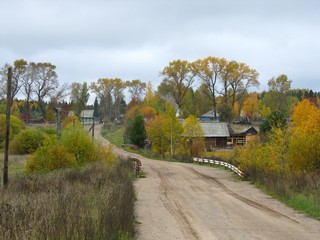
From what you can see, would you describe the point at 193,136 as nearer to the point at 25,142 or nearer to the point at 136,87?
the point at 25,142

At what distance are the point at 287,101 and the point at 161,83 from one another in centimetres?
3158

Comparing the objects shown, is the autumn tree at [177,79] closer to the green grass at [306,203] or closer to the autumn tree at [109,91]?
the autumn tree at [109,91]

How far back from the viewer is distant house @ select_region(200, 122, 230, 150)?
7638 centimetres

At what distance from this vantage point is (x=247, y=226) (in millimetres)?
14047

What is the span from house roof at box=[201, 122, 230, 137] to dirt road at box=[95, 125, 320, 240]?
164ft

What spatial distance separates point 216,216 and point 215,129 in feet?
201

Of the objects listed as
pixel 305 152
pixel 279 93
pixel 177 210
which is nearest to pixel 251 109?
pixel 279 93

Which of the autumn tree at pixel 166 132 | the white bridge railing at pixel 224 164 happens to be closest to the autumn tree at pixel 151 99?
the autumn tree at pixel 166 132

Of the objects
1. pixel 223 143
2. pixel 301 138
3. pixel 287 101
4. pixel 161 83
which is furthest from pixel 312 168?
pixel 287 101

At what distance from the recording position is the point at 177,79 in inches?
3467

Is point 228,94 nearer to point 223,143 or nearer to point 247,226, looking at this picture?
point 223,143

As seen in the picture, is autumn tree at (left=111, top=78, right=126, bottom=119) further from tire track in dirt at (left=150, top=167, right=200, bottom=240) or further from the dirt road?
the dirt road

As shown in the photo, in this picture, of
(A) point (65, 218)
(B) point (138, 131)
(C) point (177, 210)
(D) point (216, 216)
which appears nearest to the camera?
(A) point (65, 218)

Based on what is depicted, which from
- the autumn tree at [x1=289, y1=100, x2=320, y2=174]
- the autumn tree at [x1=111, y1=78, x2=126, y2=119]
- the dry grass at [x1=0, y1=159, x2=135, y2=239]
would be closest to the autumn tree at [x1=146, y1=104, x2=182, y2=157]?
the autumn tree at [x1=289, y1=100, x2=320, y2=174]
